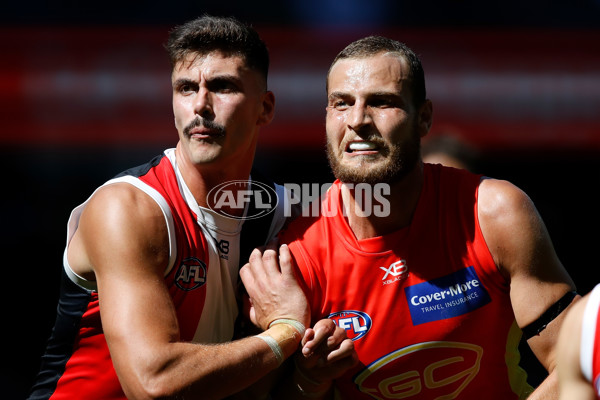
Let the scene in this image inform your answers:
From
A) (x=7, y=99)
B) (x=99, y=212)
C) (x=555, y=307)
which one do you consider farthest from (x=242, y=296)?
(x=7, y=99)

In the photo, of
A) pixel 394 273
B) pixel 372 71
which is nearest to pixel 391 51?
pixel 372 71

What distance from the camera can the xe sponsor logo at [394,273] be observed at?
2.84 m

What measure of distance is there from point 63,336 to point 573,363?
6.07 feet

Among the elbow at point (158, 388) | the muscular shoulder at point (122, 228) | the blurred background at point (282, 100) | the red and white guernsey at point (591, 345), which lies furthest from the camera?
the blurred background at point (282, 100)

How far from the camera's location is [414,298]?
2.82 metres

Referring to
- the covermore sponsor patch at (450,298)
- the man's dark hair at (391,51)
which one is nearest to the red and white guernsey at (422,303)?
the covermore sponsor patch at (450,298)

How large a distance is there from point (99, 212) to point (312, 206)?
0.87m

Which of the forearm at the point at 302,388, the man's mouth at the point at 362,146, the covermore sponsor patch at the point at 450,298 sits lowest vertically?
the forearm at the point at 302,388

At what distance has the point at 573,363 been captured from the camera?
6.41ft

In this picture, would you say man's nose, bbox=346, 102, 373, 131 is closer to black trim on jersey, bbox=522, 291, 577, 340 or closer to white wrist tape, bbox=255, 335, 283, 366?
white wrist tape, bbox=255, 335, 283, 366

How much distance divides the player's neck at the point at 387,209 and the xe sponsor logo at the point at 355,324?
30 cm

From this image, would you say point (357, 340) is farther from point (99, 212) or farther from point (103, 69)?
point (103, 69)

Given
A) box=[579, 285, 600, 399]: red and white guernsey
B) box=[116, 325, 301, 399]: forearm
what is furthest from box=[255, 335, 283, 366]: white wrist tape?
box=[579, 285, 600, 399]: red and white guernsey

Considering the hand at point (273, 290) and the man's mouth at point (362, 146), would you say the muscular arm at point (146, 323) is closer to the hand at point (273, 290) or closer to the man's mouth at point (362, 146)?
the hand at point (273, 290)
